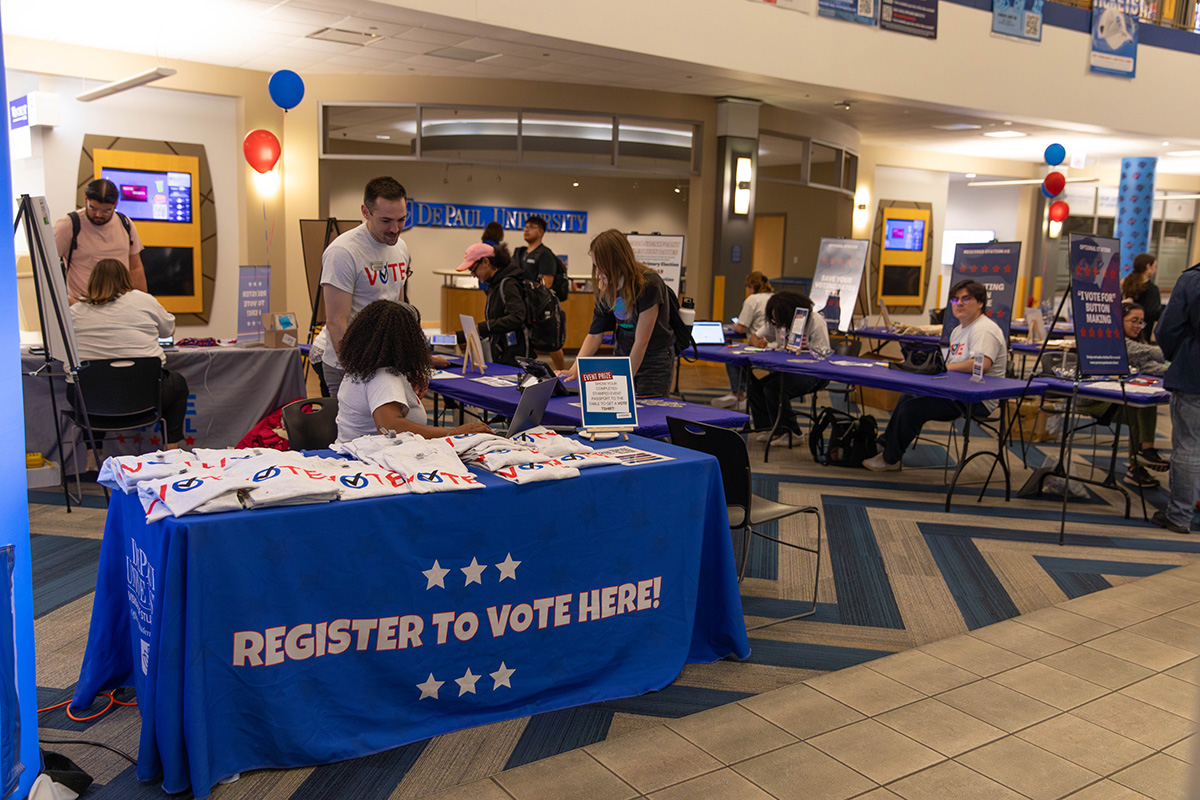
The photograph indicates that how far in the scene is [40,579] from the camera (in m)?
3.64

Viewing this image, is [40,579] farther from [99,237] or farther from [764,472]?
[764,472]

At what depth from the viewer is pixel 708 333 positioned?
291 inches

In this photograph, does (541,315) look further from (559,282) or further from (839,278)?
(839,278)

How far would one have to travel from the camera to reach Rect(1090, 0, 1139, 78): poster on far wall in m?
11.5

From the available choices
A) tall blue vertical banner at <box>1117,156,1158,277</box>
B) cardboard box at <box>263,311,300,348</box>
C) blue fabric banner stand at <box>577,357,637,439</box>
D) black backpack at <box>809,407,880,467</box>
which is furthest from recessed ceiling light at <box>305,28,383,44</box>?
tall blue vertical banner at <box>1117,156,1158,277</box>

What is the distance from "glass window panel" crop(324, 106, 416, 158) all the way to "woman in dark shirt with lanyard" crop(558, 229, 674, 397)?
19.8ft

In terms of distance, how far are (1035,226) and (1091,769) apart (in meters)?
17.6

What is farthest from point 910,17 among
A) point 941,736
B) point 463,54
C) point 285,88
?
point 941,736

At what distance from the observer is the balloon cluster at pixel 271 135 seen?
25.5 ft

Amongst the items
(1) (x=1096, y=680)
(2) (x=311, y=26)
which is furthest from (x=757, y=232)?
(1) (x=1096, y=680)

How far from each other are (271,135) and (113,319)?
426 centimetres

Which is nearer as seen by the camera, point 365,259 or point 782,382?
point 365,259

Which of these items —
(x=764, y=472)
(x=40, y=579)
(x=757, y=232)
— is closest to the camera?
(x=40, y=579)

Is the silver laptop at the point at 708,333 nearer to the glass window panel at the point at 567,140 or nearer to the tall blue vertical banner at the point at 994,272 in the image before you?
the tall blue vertical banner at the point at 994,272
